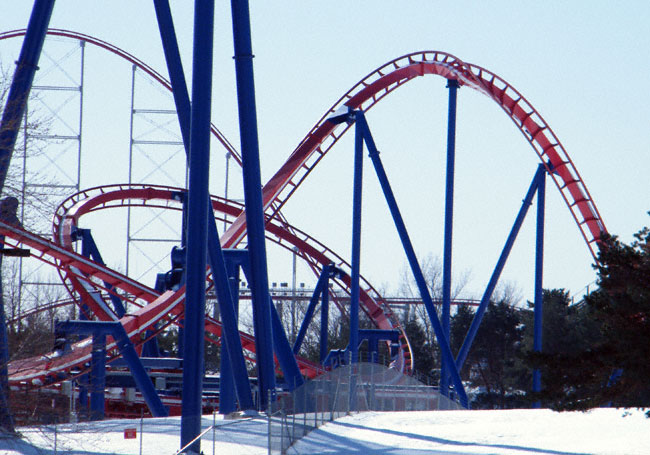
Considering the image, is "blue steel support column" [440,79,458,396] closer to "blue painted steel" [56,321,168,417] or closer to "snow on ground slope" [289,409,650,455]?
"snow on ground slope" [289,409,650,455]

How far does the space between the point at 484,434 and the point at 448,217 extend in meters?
9.04

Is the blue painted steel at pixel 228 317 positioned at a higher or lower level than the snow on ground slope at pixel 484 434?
higher

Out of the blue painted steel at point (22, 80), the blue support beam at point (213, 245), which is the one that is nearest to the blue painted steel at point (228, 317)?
the blue support beam at point (213, 245)

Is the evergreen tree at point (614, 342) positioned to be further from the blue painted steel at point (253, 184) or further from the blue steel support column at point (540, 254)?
the blue steel support column at point (540, 254)

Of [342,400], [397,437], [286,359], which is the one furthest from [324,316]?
[397,437]

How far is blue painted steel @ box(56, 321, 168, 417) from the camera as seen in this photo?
712 inches

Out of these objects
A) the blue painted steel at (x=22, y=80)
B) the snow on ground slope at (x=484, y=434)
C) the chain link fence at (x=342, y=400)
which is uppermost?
the blue painted steel at (x=22, y=80)

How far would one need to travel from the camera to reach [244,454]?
10.6 m

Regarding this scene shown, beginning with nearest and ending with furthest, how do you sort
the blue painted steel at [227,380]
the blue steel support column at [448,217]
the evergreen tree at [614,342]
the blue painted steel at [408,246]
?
1. the evergreen tree at [614,342]
2. the blue painted steel at [227,380]
3. the blue painted steel at [408,246]
4. the blue steel support column at [448,217]

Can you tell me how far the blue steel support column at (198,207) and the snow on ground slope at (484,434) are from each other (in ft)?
5.10

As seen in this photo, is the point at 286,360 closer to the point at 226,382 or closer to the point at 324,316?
the point at 226,382

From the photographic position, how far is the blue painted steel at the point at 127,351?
59.4 ft

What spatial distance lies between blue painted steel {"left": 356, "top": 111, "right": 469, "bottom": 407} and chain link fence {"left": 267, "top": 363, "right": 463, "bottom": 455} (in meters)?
0.84

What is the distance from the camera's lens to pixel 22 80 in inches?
525
